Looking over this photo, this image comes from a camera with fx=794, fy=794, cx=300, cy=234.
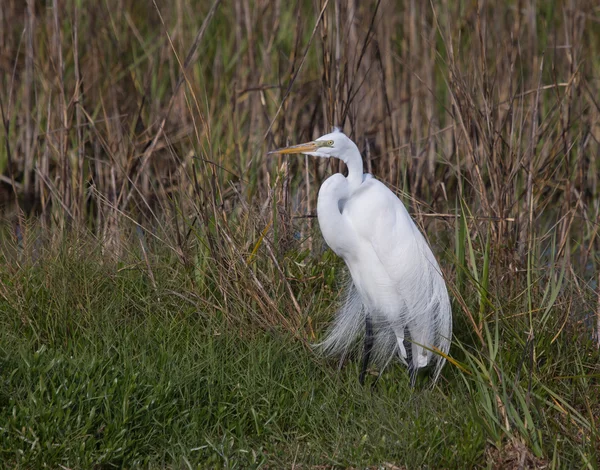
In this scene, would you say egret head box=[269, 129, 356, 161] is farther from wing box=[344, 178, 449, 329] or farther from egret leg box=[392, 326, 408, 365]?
egret leg box=[392, 326, 408, 365]

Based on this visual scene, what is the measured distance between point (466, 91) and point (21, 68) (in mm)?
3318

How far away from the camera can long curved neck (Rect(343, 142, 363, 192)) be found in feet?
8.60

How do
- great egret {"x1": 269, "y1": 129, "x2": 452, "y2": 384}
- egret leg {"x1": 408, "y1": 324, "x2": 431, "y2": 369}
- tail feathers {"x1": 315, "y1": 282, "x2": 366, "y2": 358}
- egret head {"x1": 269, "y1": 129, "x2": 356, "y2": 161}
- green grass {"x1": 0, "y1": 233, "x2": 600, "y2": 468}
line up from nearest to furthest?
1. green grass {"x1": 0, "y1": 233, "x2": 600, "y2": 468}
2. egret head {"x1": 269, "y1": 129, "x2": 356, "y2": 161}
3. great egret {"x1": 269, "y1": 129, "x2": 452, "y2": 384}
4. egret leg {"x1": 408, "y1": 324, "x2": 431, "y2": 369}
5. tail feathers {"x1": 315, "y1": 282, "x2": 366, "y2": 358}

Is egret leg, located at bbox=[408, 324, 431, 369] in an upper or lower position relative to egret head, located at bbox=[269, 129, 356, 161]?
lower

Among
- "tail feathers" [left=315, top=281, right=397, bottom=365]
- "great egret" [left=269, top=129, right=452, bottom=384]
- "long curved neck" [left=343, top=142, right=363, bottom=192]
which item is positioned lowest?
"tail feathers" [left=315, top=281, right=397, bottom=365]

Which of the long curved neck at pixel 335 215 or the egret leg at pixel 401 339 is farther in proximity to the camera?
the egret leg at pixel 401 339

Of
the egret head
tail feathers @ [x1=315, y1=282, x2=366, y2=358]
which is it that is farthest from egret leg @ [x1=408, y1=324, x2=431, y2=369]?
the egret head

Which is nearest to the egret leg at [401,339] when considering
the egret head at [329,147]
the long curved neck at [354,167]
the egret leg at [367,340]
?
the egret leg at [367,340]

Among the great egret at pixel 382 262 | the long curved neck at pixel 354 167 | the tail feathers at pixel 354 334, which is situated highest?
the long curved neck at pixel 354 167

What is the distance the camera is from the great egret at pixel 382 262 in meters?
2.64

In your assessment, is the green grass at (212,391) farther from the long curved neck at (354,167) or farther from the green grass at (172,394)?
the long curved neck at (354,167)

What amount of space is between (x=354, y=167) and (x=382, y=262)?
363 mm

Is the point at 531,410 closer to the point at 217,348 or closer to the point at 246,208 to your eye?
the point at 217,348

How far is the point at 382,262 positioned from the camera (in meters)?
2.78
